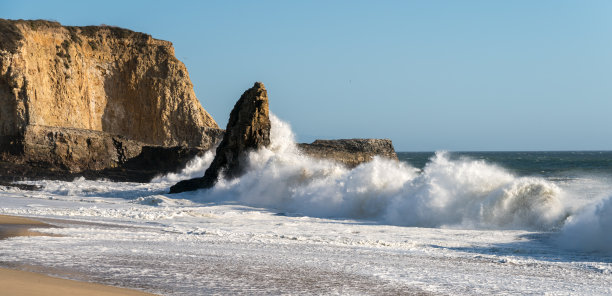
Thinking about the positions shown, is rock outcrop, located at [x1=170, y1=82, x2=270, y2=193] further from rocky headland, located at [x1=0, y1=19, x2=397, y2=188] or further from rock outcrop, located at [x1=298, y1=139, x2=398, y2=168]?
rock outcrop, located at [x1=298, y1=139, x2=398, y2=168]

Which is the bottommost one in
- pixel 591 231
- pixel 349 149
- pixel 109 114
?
pixel 591 231

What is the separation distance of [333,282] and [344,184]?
8.77 metres

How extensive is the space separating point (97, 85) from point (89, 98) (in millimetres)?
1754

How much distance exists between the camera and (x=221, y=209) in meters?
14.5

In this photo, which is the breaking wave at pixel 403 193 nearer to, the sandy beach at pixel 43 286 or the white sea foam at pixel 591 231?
the white sea foam at pixel 591 231

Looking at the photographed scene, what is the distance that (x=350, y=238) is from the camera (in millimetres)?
9328

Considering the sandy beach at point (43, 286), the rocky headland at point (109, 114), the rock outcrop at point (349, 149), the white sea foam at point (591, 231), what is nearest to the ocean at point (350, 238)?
the white sea foam at point (591, 231)

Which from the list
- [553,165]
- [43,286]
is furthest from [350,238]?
[553,165]

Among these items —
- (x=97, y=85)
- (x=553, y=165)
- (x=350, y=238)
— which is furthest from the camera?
(x=553, y=165)

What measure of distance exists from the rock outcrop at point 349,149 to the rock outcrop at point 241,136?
3.89 metres

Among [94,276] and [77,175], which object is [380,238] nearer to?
[94,276]

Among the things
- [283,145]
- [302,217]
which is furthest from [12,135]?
[302,217]

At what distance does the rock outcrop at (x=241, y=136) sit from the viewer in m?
19.0

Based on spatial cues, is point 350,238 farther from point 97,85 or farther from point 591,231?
point 97,85
